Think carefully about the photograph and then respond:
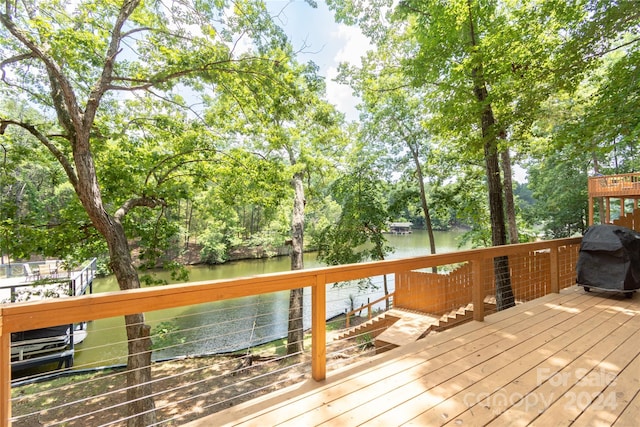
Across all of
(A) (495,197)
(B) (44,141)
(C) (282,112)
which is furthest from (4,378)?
(A) (495,197)

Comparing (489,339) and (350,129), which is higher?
(350,129)

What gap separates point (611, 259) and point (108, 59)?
7.65 m

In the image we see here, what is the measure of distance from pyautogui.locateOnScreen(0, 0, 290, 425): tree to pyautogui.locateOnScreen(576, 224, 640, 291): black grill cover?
18.0 ft

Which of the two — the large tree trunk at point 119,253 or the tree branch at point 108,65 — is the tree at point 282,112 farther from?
the large tree trunk at point 119,253

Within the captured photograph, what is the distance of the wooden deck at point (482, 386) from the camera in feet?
5.39

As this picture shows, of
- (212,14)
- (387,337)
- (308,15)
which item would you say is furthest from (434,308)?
(212,14)

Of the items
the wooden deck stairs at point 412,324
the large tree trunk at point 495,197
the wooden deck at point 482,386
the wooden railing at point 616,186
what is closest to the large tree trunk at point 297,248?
the wooden deck stairs at point 412,324

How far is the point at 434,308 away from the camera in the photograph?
20.1 feet

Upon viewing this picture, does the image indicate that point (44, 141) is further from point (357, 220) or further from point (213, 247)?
point (213, 247)

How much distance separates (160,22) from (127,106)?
2.10m

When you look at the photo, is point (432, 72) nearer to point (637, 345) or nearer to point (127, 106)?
point (637, 345)

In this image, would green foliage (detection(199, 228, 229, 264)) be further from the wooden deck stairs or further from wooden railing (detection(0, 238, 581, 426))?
wooden railing (detection(0, 238, 581, 426))

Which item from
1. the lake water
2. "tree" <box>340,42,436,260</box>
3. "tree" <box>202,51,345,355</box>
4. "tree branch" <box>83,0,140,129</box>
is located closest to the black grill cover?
the lake water

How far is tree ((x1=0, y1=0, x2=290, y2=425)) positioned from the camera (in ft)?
13.4
